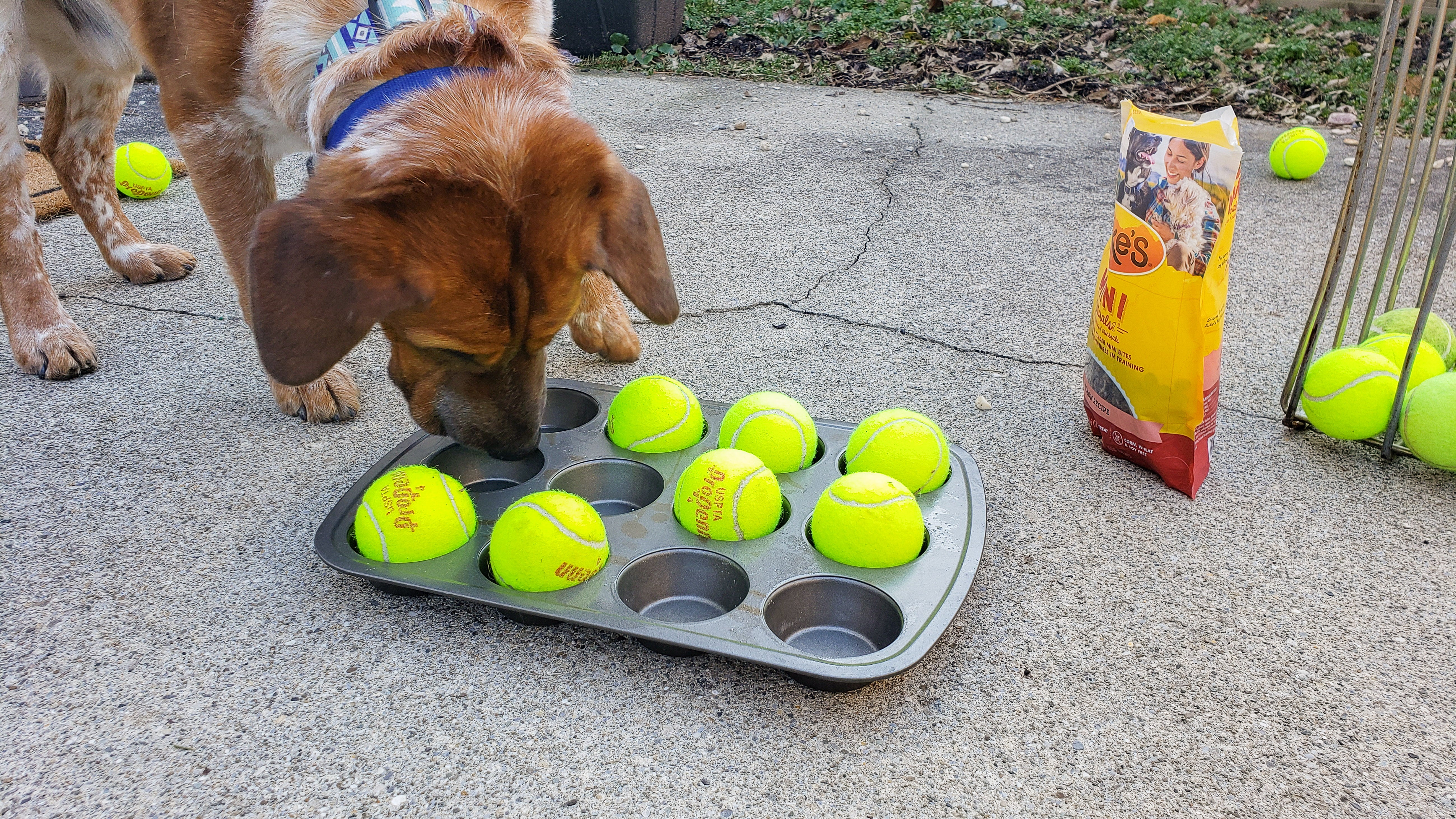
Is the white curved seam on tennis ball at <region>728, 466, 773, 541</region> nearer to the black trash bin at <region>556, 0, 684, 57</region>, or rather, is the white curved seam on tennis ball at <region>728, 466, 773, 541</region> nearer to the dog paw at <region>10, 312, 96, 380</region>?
the dog paw at <region>10, 312, 96, 380</region>

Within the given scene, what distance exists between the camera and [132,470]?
2350mm

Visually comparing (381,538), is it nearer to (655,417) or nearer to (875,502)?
(655,417)

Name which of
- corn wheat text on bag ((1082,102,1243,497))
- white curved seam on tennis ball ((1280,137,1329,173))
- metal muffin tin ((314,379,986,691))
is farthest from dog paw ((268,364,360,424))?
white curved seam on tennis ball ((1280,137,1329,173))

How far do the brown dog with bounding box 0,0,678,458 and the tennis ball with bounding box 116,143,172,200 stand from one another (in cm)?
174

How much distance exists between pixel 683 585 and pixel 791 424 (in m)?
0.46

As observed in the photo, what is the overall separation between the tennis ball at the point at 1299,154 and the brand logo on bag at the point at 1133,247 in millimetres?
2890

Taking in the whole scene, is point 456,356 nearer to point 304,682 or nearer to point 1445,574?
point 304,682

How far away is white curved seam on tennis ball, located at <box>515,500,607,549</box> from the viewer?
5.74ft

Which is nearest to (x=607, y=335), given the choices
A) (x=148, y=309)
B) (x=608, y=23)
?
(x=148, y=309)

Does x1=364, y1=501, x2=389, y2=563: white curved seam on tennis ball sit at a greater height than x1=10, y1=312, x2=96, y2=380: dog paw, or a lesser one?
greater

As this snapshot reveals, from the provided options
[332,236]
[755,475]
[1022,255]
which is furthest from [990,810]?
[1022,255]

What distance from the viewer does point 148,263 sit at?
3.43m

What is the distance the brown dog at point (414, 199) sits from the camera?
1550mm

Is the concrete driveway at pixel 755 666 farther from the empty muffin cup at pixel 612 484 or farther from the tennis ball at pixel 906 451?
the empty muffin cup at pixel 612 484
